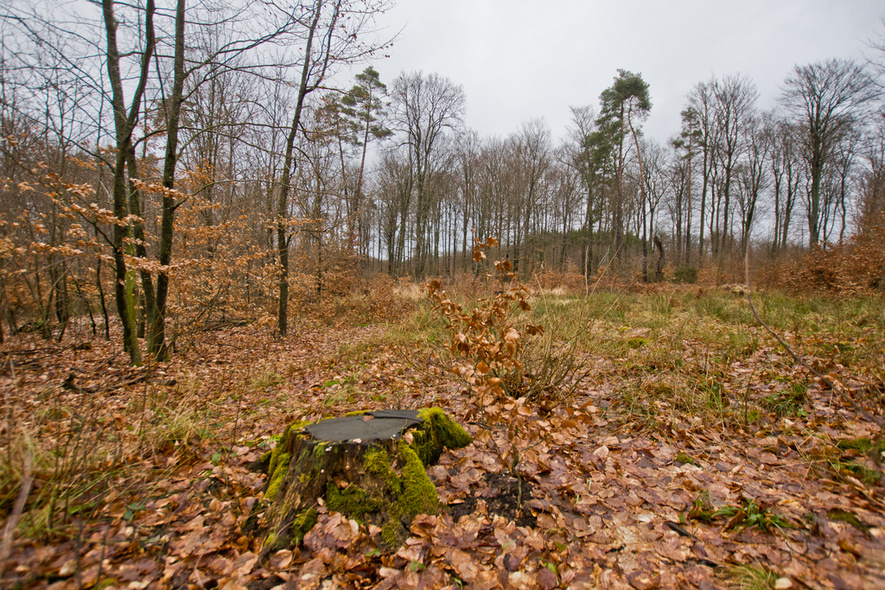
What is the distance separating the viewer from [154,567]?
64.9 inches

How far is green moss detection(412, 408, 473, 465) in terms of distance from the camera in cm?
254

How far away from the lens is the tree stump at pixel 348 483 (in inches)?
79.7

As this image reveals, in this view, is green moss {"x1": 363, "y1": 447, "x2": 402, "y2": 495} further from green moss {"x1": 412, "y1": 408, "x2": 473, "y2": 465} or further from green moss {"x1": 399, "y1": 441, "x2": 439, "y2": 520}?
green moss {"x1": 412, "y1": 408, "x2": 473, "y2": 465}

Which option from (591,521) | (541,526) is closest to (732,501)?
(591,521)

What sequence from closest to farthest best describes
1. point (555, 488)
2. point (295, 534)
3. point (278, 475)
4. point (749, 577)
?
point (749, 577), point (295, 534), point (278, 475), point (555, 488)

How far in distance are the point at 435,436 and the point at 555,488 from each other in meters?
0.93

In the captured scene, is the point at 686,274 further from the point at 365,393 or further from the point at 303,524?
the point at 303,524

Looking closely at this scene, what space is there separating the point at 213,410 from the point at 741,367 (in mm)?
6003

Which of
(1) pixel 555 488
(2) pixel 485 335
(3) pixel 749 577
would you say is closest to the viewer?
(3) pixel 749 577

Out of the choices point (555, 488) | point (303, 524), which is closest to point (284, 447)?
point (303, 524)

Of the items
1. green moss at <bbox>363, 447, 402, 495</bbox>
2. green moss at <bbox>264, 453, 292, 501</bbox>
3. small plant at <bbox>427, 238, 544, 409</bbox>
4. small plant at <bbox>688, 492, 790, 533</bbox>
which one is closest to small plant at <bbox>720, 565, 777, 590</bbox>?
small plant at <bbox>688, 492, 790, 533</bbox>

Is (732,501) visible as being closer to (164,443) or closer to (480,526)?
A: (480,526)

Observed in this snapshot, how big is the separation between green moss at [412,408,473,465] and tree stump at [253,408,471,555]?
143 mm

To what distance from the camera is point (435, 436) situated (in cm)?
278
